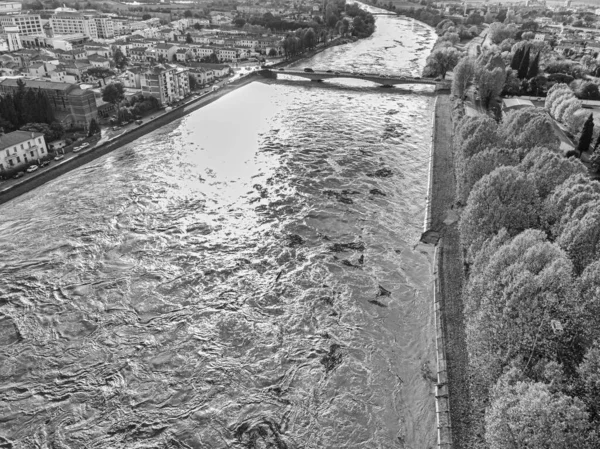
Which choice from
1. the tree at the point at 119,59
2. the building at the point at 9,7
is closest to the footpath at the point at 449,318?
the tree at the point at 119,59

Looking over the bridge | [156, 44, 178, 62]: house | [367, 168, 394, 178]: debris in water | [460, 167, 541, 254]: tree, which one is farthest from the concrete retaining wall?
[156, 44, 178, 62]: house

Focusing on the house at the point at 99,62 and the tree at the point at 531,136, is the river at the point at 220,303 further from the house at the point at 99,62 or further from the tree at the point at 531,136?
the house at the point at 99,62

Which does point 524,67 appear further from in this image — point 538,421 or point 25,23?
point 25,23

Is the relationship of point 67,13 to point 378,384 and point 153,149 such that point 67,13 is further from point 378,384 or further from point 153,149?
point 378,384

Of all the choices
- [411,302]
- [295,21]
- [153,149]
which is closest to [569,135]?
[411,302]

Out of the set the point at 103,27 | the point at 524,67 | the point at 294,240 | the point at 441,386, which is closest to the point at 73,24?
the point at 103,27
